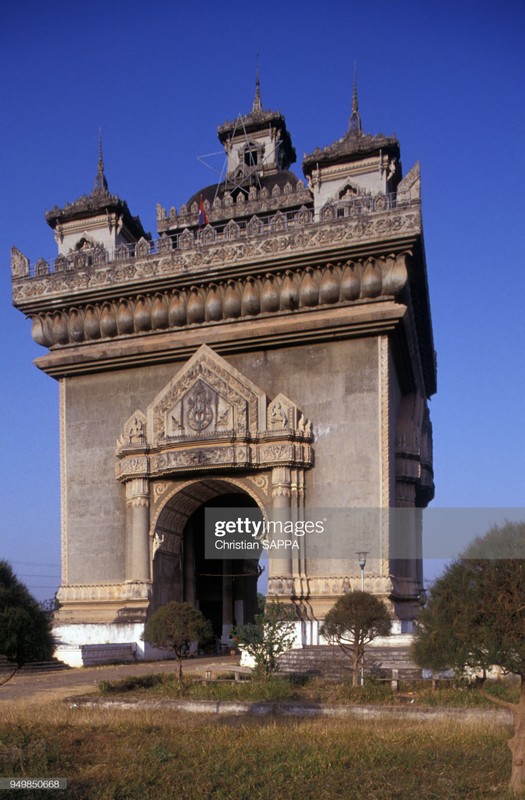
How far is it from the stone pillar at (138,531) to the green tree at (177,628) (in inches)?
268

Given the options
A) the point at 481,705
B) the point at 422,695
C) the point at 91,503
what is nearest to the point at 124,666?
the point at 91,503

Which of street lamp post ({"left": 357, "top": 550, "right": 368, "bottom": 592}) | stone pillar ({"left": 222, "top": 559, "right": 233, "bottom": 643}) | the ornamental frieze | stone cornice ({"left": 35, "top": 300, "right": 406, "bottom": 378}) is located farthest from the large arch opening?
the ornamental frieze

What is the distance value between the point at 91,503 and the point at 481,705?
1440 cm

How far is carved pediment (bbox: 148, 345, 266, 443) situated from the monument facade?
0.04 metres

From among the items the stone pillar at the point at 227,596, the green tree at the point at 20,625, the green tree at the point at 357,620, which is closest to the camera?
the green tree at the point at 20,625

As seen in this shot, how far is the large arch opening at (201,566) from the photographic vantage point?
23.1 metres

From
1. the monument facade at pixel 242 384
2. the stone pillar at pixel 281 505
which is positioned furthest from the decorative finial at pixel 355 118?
the stone pillar at pixel 281 505

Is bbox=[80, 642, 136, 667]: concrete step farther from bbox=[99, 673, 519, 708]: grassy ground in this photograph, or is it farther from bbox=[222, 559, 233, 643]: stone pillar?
bbox=[222, 559, 233, 643]: stone pillar

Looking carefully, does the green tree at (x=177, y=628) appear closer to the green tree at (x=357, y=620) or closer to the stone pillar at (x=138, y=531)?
the green tree at (x=357, y=620)

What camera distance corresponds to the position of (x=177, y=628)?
1517cm

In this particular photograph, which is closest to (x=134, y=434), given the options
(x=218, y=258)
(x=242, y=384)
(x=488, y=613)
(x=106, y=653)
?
(x=242, y=384)

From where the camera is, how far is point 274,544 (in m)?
21.2

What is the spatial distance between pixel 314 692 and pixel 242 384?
10061 millimetres

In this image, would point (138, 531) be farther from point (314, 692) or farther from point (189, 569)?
point (314, 692)
